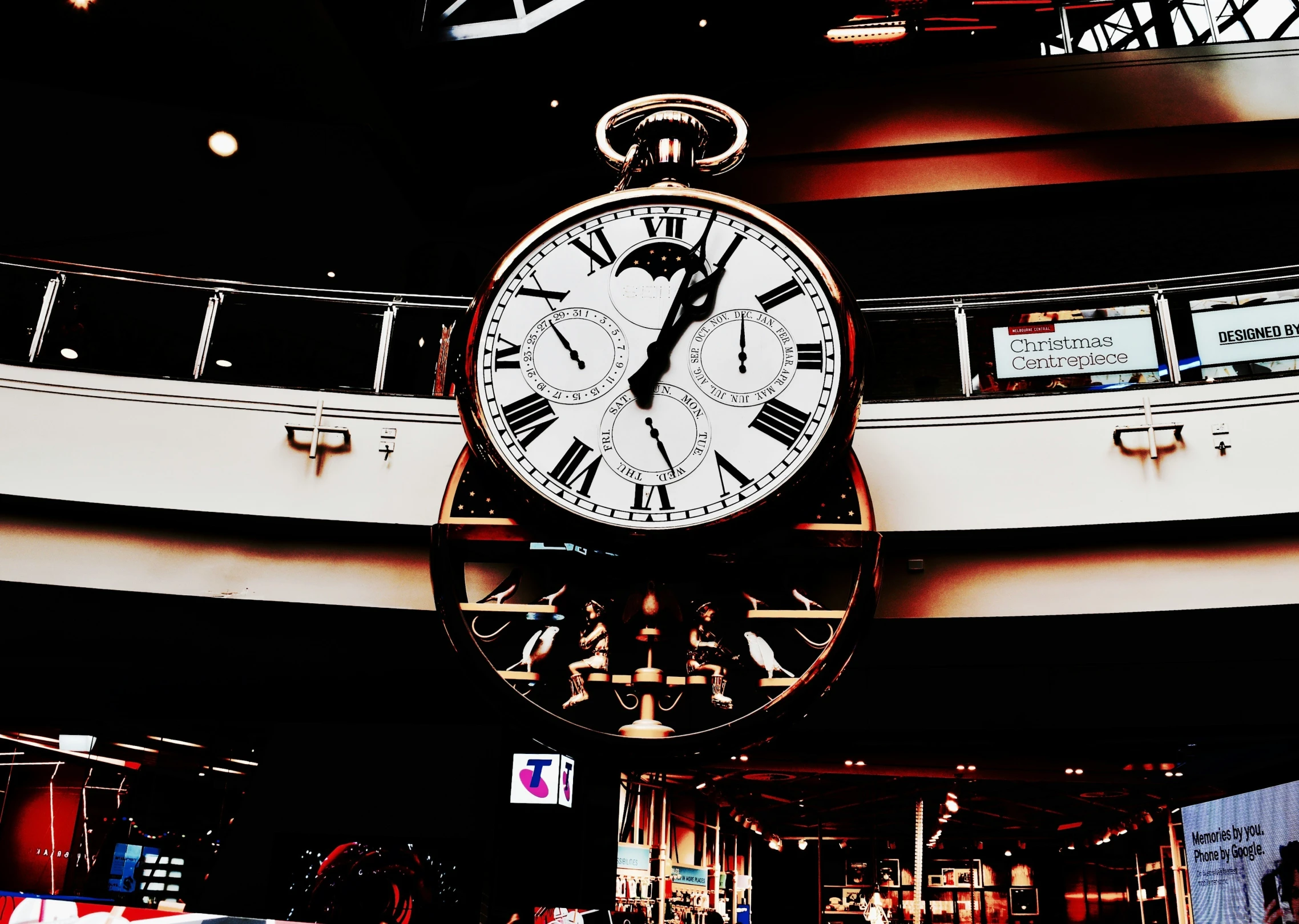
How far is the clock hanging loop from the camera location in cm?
305

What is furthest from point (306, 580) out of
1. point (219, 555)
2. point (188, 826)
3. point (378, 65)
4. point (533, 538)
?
point (188, 826)

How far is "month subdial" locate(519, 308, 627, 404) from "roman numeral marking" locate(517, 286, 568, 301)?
5 cm

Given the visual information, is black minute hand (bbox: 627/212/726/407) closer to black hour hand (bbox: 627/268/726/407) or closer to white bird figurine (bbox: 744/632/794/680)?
black hour hand (bbox: 627/268/726/407)

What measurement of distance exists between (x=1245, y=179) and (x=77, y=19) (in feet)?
27.0

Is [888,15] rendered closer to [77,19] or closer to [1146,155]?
[1146,155]

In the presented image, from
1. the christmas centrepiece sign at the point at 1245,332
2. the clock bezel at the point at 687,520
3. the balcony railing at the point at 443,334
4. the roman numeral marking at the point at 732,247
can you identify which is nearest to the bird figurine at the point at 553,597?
the clock bezel at the point at 687,520

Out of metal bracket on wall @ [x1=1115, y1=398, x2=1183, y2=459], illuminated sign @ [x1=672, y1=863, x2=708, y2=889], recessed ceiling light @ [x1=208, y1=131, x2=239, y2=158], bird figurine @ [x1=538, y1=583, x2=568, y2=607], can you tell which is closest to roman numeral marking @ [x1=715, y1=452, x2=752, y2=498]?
bird figurine @ [x1=538, y1=583, x2=568, y2=607]

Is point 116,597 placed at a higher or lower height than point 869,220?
lower

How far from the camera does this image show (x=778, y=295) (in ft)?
9.39

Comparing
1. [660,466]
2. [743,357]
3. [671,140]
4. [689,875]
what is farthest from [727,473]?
[689,875]

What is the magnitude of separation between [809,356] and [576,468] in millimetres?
707

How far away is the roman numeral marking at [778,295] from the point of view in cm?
286

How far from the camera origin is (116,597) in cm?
432

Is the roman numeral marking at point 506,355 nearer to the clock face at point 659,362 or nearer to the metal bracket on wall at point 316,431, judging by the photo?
the clock face at point 659,362
